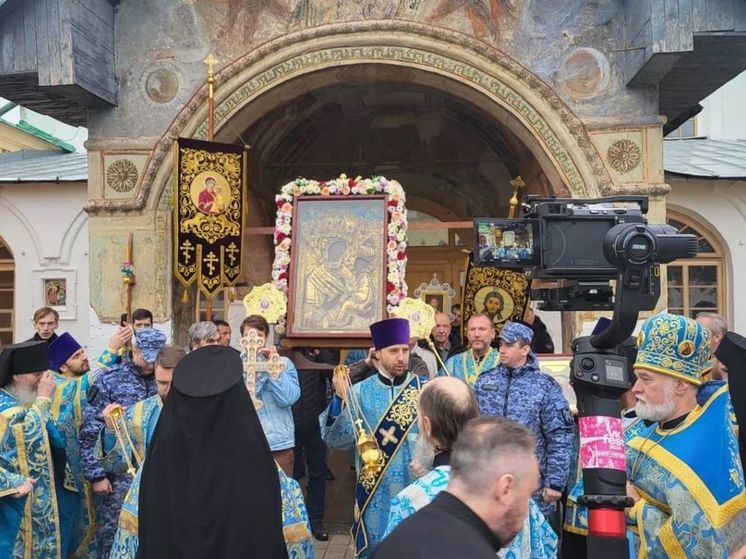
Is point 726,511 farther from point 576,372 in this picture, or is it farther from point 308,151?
point 308,151

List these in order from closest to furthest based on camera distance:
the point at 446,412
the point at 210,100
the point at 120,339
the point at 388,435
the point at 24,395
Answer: the point at 446,412, the point at 24,395, the point at 388,435, the point at 120,339, the point at 210,100

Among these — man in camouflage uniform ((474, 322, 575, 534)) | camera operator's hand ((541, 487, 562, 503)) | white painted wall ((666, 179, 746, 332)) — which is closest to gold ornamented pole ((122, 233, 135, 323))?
man in camouflage uniform ((474, 322, 575, 534))

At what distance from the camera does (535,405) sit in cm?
494

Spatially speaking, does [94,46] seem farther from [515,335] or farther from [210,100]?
[515,335]

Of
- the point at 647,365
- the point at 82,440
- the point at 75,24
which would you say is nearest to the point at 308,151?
the point at 75,24

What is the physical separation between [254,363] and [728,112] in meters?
15.4

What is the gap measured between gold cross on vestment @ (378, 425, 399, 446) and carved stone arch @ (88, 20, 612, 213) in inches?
203

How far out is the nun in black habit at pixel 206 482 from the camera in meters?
3.08

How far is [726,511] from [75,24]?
8.46m

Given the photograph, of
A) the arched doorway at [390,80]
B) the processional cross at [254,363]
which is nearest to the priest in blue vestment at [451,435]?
the processional cross at [254,363]

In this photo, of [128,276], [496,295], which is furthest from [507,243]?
[128,276]

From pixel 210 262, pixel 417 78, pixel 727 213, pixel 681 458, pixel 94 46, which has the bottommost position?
pixel 681 458

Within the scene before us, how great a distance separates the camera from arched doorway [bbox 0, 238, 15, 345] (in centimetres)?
1498

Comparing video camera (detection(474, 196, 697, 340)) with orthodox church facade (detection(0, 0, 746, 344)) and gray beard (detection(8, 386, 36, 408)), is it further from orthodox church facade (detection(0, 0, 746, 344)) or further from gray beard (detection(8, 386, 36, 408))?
orthodox church facade (detection(0, 0, 746, 344))
